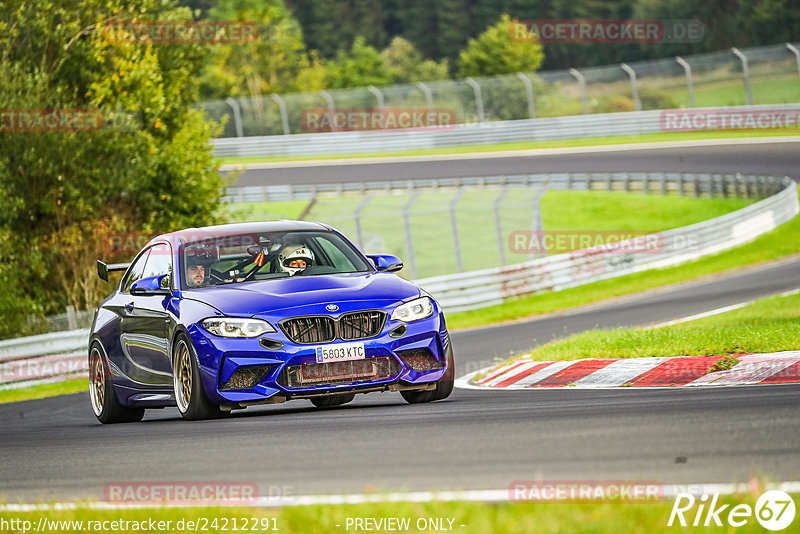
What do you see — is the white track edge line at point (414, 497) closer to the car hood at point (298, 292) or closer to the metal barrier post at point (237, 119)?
the car hood at point (298, 292)

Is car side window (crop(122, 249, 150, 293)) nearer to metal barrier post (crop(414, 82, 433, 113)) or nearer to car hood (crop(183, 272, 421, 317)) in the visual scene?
car hood (crop(183, 272, 421, 317))

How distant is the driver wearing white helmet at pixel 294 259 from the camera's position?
1010 cm

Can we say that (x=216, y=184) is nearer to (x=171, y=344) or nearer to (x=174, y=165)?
(x=174, y=165)

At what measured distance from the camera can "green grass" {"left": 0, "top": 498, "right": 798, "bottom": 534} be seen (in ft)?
14.5

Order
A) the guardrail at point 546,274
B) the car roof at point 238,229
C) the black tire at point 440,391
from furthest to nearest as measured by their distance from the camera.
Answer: the guardrail at point 546,274 < the car roof at point 238,229 < the black tire at point 440,391

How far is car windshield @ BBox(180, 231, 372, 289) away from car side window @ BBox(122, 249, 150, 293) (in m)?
0.90

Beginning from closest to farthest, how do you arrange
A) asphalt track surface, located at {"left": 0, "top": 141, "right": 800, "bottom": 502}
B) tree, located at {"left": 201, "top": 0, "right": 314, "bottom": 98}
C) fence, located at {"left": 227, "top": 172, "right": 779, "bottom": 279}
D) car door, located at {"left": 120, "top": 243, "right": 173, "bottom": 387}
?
1. asphalt track surface, located at {"left": 0, "top": 141, "right": 800, "bottom": 502}
2. car door, located at {"left": 120, "top": 243, "right": 173, "bottom": 387}
3. fence, located at {"left": 227, "top": 172, "right": 779, "bottom": 279}
4. tree, located at {"left": 201, "top": 0, "right": 314, "bottom": 98}

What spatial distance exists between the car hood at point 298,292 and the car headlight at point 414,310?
0.07 meters

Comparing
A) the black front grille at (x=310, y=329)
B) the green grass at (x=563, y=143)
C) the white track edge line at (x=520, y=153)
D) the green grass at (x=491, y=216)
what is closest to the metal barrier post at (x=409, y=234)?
the green grass at (x=491, y=216)

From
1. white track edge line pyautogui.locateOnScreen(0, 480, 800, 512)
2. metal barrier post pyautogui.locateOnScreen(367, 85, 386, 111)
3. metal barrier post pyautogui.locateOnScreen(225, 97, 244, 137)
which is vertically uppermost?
white track edge line pyautogui.locateOnScreen(0, 480, 800, 512)

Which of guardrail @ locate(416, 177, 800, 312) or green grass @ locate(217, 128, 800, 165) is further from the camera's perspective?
green grass @ locate(217, 128, 800, 165)

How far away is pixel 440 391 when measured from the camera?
9844 mm

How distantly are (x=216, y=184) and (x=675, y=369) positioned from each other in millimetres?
19830

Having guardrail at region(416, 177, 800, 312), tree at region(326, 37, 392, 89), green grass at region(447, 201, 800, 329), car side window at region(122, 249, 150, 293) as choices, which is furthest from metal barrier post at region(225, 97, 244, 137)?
car side window at region(122, 249, 150, 293)
